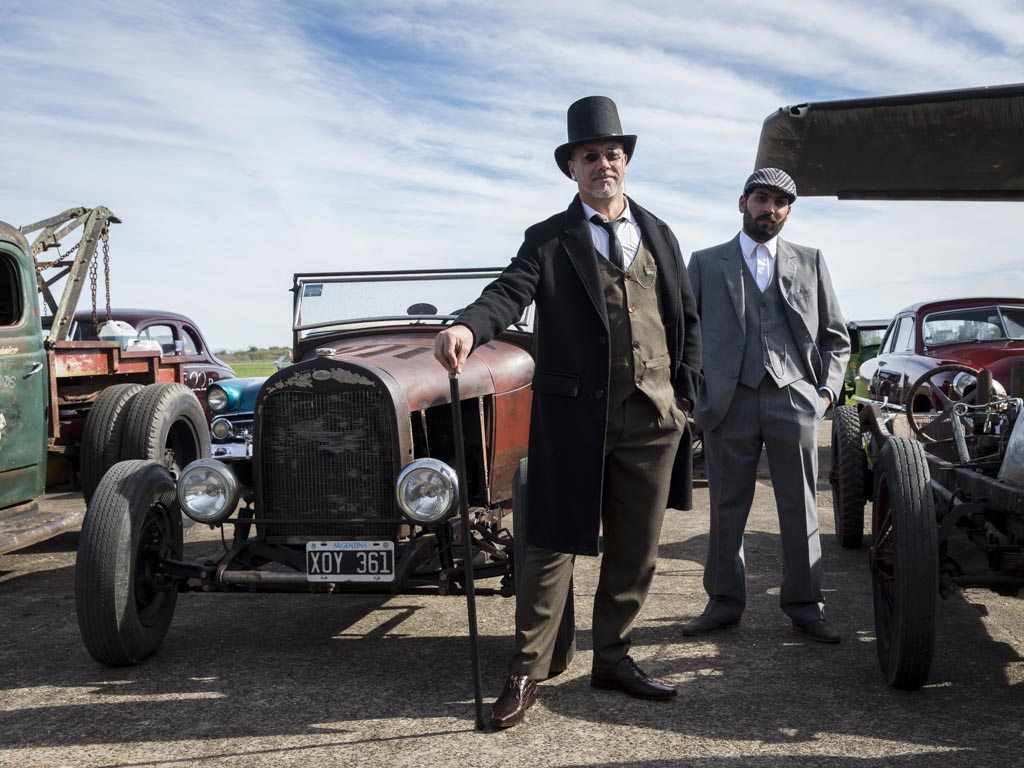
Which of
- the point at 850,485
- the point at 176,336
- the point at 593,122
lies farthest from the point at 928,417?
the point at 176,336

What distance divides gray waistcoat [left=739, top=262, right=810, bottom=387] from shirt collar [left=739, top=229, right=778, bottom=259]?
0.10 meters

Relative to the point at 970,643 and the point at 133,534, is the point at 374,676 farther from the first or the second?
the point at 970,643

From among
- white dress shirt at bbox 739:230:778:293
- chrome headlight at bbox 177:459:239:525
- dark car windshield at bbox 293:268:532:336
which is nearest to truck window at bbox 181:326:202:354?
dark car windshield at bbox 293:268:532:336

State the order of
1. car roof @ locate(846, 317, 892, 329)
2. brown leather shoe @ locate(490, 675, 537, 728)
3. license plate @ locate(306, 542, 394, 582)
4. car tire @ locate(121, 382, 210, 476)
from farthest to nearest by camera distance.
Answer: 1. car roof @ locate(846, 317, 892, 329)
2. car tire @ locate(121, 382, 210, 476)
3. license plate @ locate(306, 542, 394, 582)
4. brown leather shoe @ locate(490, 675, 537, 728)

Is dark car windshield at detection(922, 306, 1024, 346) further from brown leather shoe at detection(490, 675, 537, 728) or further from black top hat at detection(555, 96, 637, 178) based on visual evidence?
brown leather shoe at detection(490, 675, 537, 728)

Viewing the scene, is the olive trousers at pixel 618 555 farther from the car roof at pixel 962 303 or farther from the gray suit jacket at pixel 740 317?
the car roof at pixel 962 303

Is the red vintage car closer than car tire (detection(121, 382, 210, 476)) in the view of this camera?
No

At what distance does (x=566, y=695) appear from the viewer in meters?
3.60

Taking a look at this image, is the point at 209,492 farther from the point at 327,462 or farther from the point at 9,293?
the point at 9,293

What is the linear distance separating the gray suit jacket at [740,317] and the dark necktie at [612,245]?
3.42 feet

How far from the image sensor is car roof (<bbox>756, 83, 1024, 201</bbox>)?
459cm

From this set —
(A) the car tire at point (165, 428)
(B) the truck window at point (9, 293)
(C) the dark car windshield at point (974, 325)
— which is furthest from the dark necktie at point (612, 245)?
(C) the dark car windshield at point (974, 325)

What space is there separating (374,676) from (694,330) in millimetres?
1839

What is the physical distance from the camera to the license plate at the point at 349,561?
12.7ft
